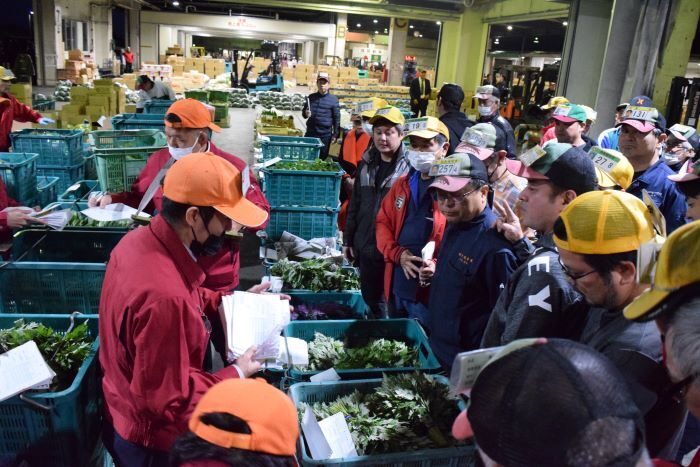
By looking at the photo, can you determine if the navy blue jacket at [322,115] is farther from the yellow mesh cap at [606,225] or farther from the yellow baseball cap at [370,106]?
the yellow mesh cap at [606,225]

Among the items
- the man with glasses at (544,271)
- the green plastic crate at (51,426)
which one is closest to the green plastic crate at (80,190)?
the green plastic crate at (51,426)

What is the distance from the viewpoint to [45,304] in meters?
3.65

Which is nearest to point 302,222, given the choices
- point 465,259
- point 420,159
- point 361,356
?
point 420,159

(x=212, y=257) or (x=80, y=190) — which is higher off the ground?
(x=212, y=257)

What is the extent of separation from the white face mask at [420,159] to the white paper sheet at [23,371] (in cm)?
248

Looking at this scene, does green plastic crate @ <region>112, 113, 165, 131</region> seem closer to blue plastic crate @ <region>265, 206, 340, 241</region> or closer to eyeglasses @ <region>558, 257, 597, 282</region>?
blue plastic crate @ <region>265, 206, 340, 241</region>

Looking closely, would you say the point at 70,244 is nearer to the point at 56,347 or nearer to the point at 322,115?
the point at 56,347

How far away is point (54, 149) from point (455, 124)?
4.89 meters

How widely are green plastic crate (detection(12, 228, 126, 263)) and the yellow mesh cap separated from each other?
3.41 meters

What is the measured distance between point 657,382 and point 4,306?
3.79m

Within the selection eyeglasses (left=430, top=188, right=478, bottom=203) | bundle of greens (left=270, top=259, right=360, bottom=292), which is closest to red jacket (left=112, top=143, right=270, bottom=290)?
bundle of greens (left=270, top=259, right=360, bottom=292)

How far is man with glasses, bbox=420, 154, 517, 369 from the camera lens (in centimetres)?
269

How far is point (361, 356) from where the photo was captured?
2.99 meters

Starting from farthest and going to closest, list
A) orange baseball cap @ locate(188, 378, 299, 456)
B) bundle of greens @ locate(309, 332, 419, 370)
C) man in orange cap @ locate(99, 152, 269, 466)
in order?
bundle of greens @ locate(309, 332, 419, 370) < man in orange cap @ locate(99, 152, 269, 466) < orange baseball cap @ locate(188, 378, 299, 456)
